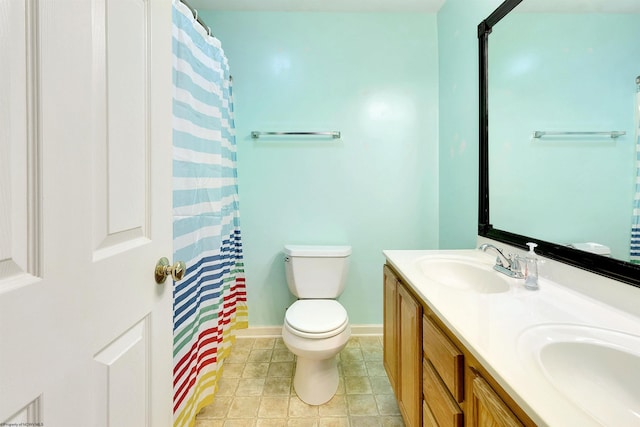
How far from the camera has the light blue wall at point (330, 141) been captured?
201 cm

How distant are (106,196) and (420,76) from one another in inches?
84.1

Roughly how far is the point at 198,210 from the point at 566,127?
151 centimetres

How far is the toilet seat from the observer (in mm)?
1402

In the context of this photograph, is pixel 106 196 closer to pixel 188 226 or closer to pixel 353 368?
pixel 188 226

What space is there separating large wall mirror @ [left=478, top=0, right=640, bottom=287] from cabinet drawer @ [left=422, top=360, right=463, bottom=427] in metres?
0.60

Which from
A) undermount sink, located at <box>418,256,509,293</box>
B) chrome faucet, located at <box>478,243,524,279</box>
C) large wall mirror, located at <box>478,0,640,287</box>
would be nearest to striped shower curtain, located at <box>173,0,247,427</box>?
undermount sink, located at <box>418,256,509,293</box>

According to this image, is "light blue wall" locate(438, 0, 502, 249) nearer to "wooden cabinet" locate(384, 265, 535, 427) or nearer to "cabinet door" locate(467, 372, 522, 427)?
"wooden cabinet" locate(384, 265, 535, 427)

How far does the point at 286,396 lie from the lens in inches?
60.6

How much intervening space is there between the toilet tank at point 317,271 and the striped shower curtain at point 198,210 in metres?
0.44

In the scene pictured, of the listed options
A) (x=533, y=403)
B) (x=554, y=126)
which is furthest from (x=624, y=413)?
(x=554, y=126)

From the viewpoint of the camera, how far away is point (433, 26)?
→ 202 cm

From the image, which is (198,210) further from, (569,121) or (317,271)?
(569,121)

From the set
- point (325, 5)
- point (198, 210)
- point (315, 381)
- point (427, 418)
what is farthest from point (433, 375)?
point (325, 5)

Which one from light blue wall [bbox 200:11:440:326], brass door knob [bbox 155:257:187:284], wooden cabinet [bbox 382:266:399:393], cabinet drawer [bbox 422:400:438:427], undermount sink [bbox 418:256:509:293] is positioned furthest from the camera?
light blue wall [bbox 200:11:440:326]
